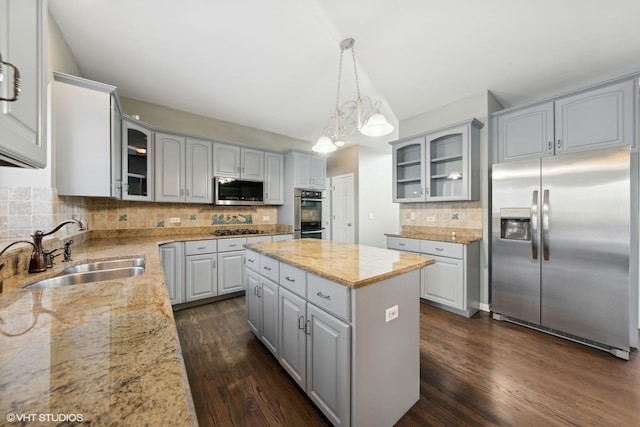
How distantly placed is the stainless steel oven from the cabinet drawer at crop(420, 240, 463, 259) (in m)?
1.92

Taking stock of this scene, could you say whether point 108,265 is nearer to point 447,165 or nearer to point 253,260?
point 253,260

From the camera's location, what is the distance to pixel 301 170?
14.1 feet

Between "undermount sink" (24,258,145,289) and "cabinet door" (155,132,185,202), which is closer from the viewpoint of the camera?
"undermount sink" (24,258,145,289)

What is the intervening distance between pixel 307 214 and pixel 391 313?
3.05 m

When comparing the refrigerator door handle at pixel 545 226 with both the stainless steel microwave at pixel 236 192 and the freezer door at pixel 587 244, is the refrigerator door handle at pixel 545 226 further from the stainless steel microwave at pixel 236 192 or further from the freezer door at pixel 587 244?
the stainless steel microwave at pixel 236 192

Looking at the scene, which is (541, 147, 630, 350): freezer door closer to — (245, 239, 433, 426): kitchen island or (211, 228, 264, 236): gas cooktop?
(245, 239, 433, 426): kitchen island

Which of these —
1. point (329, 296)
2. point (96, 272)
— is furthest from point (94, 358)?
point (96, 272)

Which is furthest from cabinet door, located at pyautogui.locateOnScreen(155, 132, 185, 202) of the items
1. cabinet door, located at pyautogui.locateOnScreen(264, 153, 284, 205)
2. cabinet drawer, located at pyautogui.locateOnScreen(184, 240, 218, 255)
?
cabinet door, located at pyautogui.locateOnScreen(264, 153, 284, 205)

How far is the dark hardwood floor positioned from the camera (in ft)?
4.91

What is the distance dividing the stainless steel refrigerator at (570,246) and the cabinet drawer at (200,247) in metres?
3.38

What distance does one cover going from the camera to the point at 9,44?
2.41ft

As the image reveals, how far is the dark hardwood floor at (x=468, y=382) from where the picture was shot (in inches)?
58.9

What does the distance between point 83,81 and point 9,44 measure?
5.98 feet

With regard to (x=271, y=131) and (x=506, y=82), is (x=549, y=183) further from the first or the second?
(x=271, y=131)
